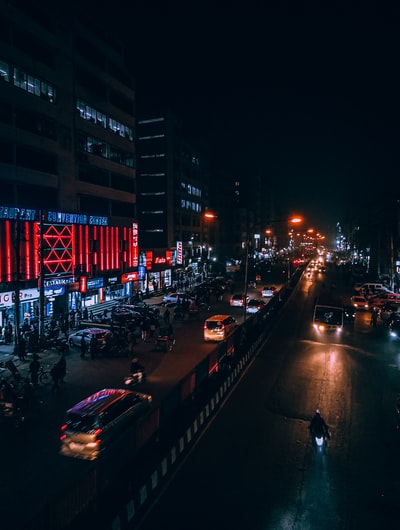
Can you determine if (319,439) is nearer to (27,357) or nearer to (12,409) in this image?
(12,409)

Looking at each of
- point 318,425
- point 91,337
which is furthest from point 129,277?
point 318,425

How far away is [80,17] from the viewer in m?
41.5

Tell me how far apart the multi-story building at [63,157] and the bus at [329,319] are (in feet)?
71.7

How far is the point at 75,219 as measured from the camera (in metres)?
37.5

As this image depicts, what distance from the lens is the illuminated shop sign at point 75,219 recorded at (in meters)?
34.4

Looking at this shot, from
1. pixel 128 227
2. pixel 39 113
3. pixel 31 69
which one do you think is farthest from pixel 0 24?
pixel 128 227

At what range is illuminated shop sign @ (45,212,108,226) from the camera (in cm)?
Answer: 3444

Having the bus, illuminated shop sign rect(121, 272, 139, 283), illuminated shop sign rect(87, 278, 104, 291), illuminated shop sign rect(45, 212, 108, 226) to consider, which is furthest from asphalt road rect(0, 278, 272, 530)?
illuminated shop sign rect(121, 272, 139, 283)

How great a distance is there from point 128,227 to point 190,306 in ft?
45.6

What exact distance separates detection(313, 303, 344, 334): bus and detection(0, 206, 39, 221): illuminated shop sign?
25.1 m

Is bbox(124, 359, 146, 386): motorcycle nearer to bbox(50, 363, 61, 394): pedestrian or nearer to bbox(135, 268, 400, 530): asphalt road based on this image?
bbox(50, 363, 61, 394): pedestrian

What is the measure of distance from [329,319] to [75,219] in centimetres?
2477

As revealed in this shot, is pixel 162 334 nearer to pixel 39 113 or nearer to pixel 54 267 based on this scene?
pixel 54 267

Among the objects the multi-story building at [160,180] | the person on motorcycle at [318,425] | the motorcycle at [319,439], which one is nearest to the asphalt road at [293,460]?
the motorcycle at [319,439]
